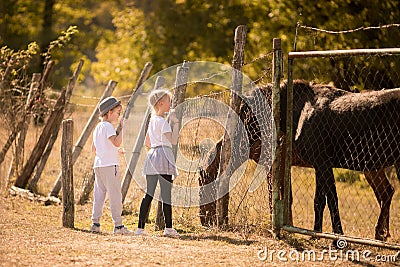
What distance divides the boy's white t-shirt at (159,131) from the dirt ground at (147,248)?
1.07 meters

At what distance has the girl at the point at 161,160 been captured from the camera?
312 inches

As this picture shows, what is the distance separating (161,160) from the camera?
791cm

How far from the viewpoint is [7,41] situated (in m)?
27.1

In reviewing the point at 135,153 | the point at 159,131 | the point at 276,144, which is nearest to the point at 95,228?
the point at 159,131

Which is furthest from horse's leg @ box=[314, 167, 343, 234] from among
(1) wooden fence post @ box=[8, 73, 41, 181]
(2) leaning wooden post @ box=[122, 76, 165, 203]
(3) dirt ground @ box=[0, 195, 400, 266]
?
(1) wooden fence post @ box=[8, 73, 41, 181]

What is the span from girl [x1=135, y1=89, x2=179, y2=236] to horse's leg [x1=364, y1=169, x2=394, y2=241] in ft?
8.48

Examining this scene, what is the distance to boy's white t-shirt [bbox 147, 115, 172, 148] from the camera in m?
7.94

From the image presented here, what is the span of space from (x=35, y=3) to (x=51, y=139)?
1915 cm

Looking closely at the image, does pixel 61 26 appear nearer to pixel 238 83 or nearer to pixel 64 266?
pixel 238 83

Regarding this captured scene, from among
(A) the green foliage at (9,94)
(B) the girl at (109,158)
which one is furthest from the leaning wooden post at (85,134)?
(B) the girl at (109,158)

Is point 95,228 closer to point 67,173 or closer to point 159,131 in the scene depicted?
point 67,173

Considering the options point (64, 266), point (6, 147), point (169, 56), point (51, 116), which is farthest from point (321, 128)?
point (169, 56)

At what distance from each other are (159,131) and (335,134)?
81.1 inches

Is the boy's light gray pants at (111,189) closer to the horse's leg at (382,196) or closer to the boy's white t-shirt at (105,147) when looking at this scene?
the boy's white t-shirt at (105,147)
